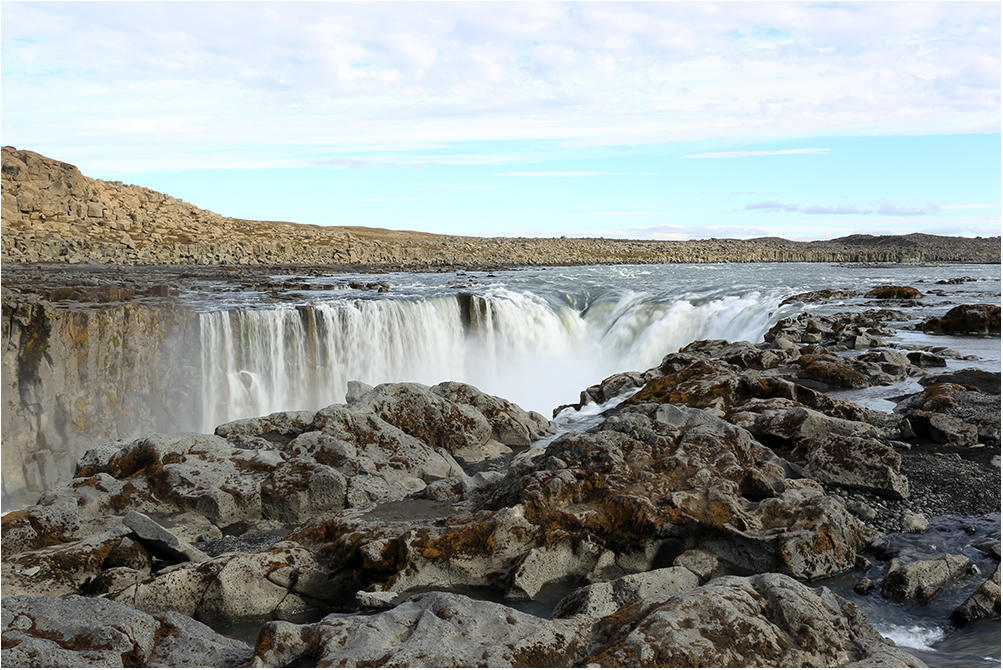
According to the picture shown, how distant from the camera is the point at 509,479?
884 cm

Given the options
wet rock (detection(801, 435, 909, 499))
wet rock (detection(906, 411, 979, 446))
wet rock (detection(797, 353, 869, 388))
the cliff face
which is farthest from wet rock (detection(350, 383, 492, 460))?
the cliff face

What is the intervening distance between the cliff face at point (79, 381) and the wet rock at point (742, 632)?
1456 cm

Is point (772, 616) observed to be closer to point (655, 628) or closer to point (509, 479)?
point (655, 628)

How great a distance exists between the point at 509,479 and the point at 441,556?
1754 millimetres

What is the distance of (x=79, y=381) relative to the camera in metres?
16.4

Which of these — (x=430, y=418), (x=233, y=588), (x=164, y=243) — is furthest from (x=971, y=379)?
(x=164, y=243)

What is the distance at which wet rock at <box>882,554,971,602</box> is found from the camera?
6375 millimetres

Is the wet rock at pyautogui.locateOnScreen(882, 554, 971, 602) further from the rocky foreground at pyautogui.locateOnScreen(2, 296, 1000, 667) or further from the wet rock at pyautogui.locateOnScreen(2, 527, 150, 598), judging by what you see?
the wet rock at pyautogui.locateOnScreen(2, 527, 150, 598)

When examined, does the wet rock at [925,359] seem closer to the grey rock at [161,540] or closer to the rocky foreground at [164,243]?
the grey rock at [161,540]

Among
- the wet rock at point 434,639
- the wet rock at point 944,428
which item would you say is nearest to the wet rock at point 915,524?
the wet rock at point 944,428

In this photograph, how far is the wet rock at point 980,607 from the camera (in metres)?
5.88

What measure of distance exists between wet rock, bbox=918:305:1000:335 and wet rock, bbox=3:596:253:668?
2219cm

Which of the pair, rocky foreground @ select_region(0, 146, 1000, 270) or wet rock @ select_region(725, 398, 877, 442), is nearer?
wet rock @ select_region(725, 398, 877, 442)

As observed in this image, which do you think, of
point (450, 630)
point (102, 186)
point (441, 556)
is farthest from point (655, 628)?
point (102, 186)
